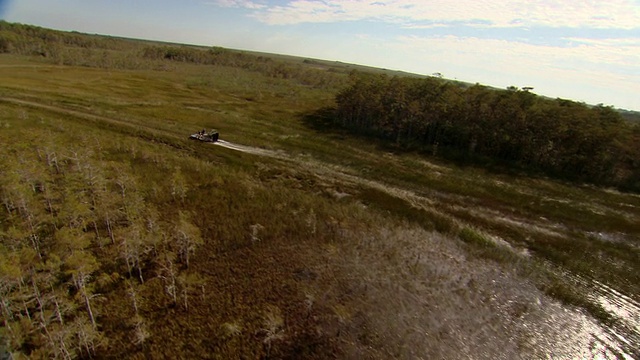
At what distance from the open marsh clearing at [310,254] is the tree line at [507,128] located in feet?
24.4

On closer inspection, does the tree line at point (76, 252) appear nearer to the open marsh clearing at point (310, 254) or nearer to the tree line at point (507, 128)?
the open marsh clearing at point (310, 254)

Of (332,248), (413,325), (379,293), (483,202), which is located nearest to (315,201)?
(332,248)

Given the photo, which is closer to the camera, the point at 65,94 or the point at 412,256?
the point at 412,256

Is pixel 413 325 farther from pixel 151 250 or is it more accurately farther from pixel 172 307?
pixel 151 250

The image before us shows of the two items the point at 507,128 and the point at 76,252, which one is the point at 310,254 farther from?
the point at 507,128

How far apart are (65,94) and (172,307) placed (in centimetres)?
8311

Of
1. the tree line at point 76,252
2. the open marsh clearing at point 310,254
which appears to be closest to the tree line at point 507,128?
the open marsh clearing at point 310,254

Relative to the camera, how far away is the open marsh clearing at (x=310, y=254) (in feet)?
67.1

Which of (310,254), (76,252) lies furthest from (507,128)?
(76,252)

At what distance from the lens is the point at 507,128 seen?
61125 millimetres

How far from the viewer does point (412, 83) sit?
76312 mm

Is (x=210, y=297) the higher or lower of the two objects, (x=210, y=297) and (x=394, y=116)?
the lower

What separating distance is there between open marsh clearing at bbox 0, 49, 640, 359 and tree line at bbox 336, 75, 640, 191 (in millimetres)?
7452

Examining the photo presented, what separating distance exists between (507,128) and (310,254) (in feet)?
167
